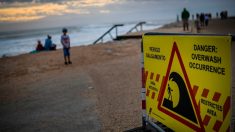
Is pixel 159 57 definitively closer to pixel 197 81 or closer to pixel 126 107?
pixel 197 81

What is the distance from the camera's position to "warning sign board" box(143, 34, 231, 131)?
2.88m

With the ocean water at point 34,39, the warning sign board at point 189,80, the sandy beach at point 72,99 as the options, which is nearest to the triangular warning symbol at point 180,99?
the warning sign board at point 189,80

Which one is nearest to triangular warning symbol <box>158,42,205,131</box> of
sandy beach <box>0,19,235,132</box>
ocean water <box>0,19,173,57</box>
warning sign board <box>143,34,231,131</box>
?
warning sign board <box>143,34,231,131</box>

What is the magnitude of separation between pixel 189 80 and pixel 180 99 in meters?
0.40

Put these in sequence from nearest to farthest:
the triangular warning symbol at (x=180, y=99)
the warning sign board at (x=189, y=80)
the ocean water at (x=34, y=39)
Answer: the warning sign board at (x=189, y=80) → the triangular warning symbol at (x=180, y=99) → the ocean water at (x=34, y=39)

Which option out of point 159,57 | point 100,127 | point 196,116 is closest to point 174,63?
point 159,57

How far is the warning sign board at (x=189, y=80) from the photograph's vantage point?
2.88 meters

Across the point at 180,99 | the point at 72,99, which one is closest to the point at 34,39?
the point at 72,99

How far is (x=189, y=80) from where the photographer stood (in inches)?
134

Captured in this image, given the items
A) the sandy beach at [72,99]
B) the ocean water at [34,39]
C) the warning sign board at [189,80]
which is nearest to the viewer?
the warning sign board at [189,80]

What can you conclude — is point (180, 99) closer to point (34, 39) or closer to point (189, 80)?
point (189, 80)

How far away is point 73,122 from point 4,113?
2.15 metres

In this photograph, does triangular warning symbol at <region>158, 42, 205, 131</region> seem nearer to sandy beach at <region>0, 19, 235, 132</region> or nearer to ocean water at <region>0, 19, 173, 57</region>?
sandy beach at <region>0, 19, 235, 132</region>

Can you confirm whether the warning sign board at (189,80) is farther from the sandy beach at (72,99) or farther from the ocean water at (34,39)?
the ocean water at (34,39)
